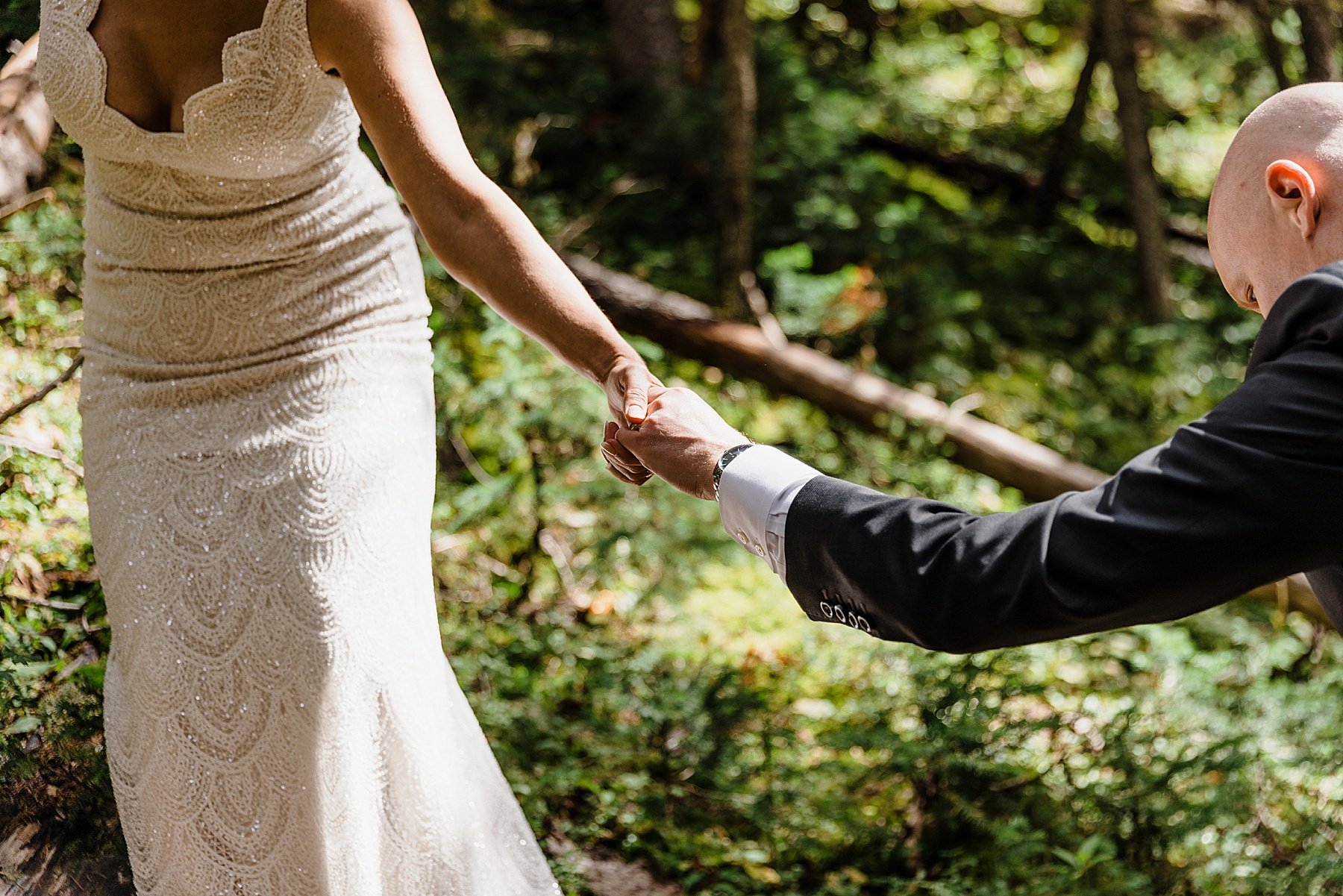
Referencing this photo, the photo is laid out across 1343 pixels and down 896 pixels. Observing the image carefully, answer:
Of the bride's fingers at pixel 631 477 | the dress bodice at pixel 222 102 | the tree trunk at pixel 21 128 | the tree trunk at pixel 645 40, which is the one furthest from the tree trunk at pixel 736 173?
the dress bodice at pixel 222 102

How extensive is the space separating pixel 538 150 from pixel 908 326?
2951 millimetres

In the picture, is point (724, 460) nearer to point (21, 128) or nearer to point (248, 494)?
point (248, 494)

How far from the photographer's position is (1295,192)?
5.36ft

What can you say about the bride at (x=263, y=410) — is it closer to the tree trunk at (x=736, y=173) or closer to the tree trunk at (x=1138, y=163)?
the tree trunk at (x=736, y=173)

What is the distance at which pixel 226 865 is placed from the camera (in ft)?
6.75

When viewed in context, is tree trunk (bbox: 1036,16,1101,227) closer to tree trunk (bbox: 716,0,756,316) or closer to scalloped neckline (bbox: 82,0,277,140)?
tree trunk (bbox: 716,0,756,316)

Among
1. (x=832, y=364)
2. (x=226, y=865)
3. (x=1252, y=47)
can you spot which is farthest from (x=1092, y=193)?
(x=226, y=865)

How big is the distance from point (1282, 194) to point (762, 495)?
90 cm

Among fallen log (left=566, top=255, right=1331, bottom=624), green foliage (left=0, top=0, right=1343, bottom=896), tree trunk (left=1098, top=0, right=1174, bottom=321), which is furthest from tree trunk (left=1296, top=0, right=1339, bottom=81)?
fallen log (left=566, top=255, right=1331, bottom=624)

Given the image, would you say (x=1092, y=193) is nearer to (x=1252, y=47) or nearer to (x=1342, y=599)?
(x=1252, y=47)

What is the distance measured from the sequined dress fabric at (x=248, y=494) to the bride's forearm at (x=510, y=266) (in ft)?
0.79

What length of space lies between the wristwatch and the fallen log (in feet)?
14.1

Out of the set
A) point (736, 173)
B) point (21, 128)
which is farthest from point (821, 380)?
point (21, 128)

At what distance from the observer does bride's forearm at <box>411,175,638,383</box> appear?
2109 mm
